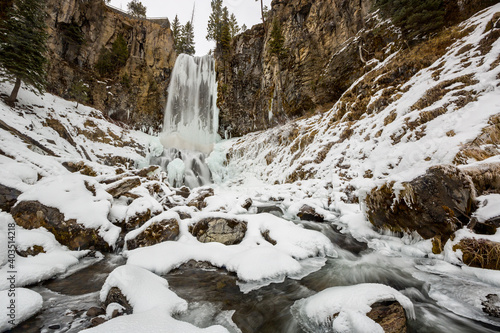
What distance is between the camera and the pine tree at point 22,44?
464 inches

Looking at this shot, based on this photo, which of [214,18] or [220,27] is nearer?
[220,27]

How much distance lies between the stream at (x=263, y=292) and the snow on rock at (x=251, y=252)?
20 centimetres

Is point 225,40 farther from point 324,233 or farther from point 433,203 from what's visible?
point 433,203

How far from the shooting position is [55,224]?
4.66 m

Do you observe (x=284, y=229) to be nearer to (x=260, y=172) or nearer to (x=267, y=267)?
(x=267, y=267)

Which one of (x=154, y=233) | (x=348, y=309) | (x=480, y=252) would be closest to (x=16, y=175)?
(x=154, y=233)

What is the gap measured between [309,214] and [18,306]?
716cm

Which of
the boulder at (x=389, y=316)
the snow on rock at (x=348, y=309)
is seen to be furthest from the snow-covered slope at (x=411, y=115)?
the boulder at (x=389, y=316)

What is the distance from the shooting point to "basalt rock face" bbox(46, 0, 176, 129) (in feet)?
64.5

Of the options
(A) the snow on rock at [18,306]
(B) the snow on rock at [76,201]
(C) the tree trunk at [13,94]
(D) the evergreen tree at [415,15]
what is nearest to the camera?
(A) the snow on rock at [18,306]

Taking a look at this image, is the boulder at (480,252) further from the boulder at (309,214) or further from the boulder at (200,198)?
the boulder at (200,198)

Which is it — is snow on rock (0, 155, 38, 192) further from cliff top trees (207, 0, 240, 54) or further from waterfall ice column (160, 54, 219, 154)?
cliff top trees (207, 0, 240, 54)

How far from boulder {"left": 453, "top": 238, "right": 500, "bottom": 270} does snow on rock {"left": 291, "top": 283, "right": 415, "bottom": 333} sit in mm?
1685

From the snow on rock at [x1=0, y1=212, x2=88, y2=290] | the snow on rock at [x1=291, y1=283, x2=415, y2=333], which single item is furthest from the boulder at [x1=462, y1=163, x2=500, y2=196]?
the snow on rock at [x1=0, y1=212, x2=88, y2=290]
